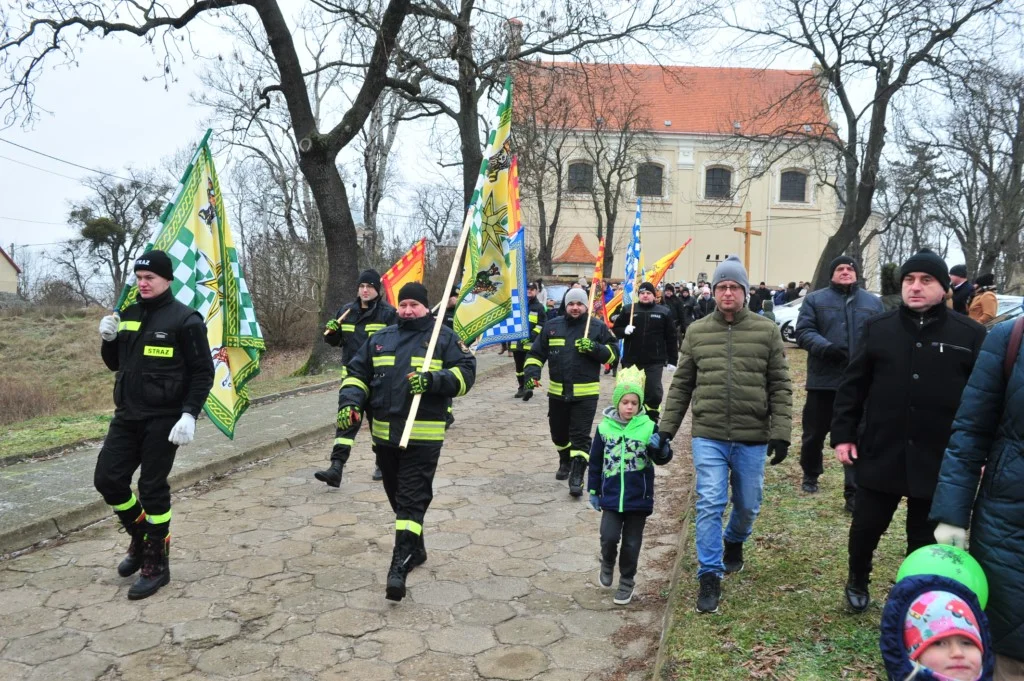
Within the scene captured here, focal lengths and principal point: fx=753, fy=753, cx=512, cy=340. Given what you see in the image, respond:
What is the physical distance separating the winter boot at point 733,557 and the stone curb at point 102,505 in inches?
199

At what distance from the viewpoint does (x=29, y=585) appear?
16.2 feet

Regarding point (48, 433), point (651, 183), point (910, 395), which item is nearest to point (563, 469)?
point (910, 395)

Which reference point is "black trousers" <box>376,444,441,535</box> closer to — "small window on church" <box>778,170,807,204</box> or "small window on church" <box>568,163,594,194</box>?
"small window on church" <box>568,163,594,194</box>

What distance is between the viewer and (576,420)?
726 centimetres

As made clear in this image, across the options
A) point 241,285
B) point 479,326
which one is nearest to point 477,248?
point 479,326

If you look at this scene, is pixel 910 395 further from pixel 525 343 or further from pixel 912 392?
pixel 525 343

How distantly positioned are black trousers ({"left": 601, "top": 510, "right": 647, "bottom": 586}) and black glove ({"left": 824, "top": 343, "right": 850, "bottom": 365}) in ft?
7.75

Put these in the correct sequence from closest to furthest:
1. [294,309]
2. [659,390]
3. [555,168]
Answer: [659,390]
[294,309]
[555,168]

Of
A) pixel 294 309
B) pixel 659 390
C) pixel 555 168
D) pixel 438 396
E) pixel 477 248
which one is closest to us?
pixel 438 396

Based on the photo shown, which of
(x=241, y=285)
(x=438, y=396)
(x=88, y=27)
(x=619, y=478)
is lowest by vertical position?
→ (x=619, y=478)

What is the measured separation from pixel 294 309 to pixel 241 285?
57.7 ft

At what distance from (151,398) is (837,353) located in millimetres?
5060

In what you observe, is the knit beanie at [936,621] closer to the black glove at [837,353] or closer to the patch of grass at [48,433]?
the black glove at [837,353]

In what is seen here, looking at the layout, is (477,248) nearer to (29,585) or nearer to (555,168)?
(29,585)
